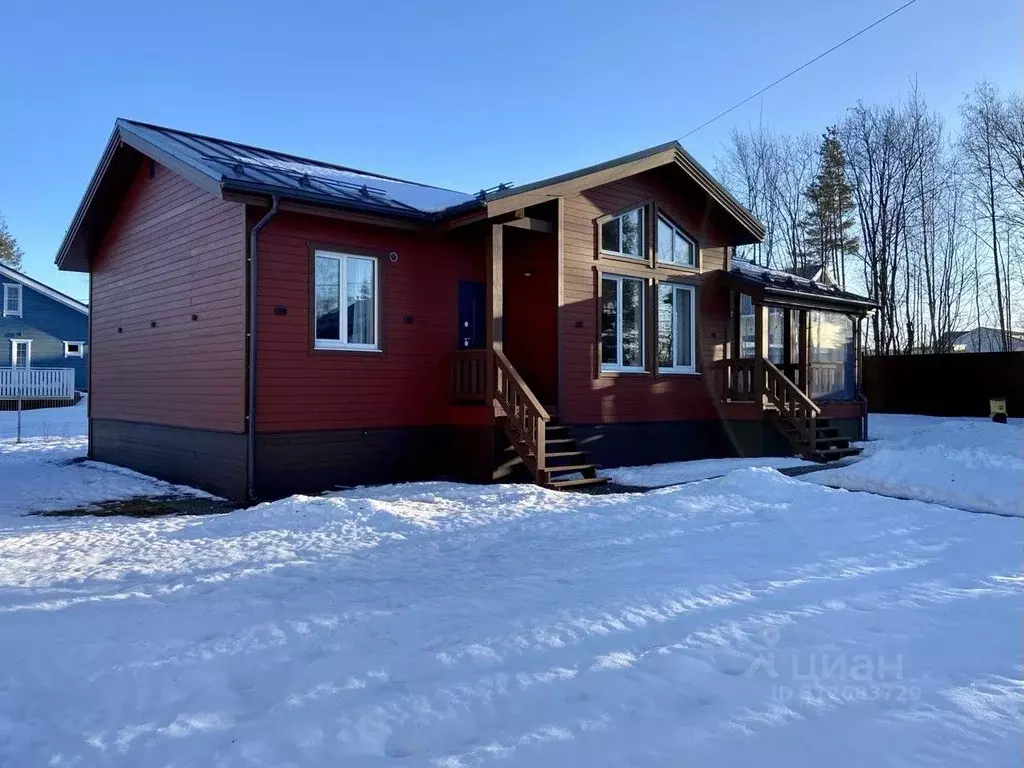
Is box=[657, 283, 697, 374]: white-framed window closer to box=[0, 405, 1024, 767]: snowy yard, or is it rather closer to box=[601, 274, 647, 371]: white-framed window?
box=[601, 274, 647, 371]: white-framed window

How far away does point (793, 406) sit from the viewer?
1309cm

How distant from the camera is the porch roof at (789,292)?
13438 mm

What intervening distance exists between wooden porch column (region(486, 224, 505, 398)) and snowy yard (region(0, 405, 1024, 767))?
3.29m

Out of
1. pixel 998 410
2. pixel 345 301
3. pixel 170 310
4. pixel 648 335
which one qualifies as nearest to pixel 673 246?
pixel 648 335

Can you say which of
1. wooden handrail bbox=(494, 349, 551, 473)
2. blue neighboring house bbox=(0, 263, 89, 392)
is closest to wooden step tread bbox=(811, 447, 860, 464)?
wooden handrail bbox=(494, 349, 551, 473)

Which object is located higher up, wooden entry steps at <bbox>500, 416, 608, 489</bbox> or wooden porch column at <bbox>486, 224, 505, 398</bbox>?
wooden porch column at <bbox>486, 224, 505, 398</bbox>

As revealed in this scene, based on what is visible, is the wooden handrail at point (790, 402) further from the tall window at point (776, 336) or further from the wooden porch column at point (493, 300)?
the wooden porch column at point (493, 300)

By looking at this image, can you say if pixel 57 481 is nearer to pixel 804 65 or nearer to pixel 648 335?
pixel 648 335

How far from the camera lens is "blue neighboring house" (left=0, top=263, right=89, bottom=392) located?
2877cm

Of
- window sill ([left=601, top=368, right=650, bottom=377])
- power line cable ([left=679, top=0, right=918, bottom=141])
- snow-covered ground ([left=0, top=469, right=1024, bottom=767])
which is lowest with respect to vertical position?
snow-covered ground ([left=0, top=469, right=1024, bottom=767])

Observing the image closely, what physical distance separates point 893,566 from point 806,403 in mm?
7553

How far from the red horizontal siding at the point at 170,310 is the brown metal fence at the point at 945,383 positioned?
22.1 m

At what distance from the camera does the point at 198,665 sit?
11.9 feet

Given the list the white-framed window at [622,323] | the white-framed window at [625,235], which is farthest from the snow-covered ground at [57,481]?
the white-framed window at [625,235]
